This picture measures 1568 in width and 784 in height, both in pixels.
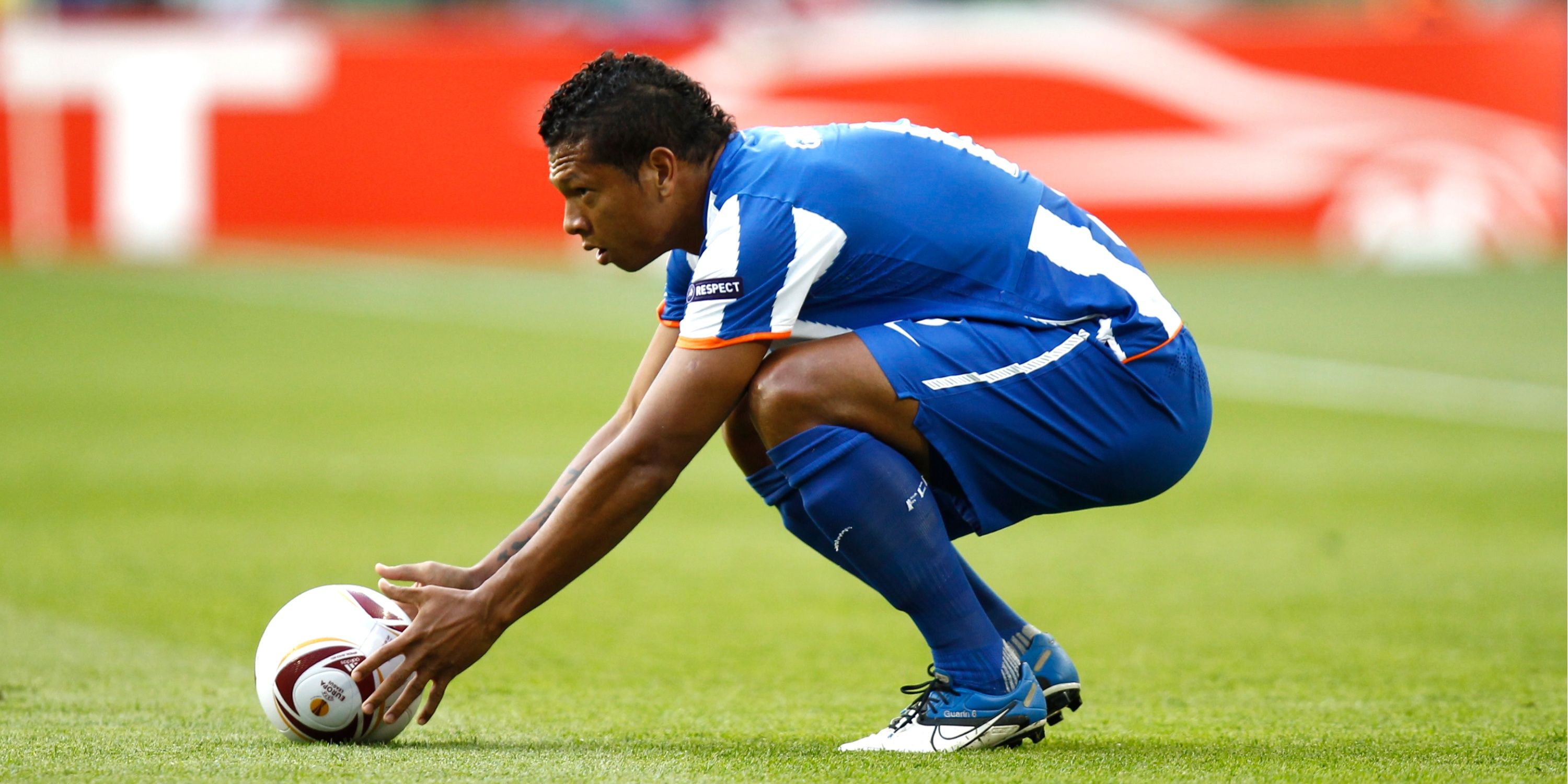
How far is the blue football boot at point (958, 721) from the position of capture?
137 inches

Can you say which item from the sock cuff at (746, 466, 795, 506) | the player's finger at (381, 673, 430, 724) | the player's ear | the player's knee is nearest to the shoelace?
the sock cuff at (746, 466, 795, 506)

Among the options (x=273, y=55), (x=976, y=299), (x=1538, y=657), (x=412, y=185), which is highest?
(x=273, y=55)

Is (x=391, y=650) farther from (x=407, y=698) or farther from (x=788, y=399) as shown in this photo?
(x=788, y=399)

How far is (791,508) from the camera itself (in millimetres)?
3611

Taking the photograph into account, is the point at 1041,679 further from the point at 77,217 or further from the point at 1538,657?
the point at 77,217

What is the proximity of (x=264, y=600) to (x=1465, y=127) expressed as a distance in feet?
46.4

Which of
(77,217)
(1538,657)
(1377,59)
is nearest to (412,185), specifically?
(77,217)

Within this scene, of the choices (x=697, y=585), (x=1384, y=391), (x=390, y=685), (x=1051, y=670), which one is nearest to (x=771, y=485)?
(x=1051, y=670)

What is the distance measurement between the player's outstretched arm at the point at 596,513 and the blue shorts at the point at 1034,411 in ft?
1.15

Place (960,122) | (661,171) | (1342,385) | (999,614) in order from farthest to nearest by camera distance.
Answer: (960,122), (1342,385), (999,614), (661,171)

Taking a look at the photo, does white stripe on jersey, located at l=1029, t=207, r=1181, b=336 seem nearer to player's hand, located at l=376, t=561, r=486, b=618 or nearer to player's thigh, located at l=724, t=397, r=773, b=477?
player's thigh, located at l=724, t=397, r=773, b=477

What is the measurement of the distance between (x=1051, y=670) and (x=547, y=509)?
43.0 inches

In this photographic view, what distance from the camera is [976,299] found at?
3.57 meters

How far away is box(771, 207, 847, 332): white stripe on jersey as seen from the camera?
330 cm
